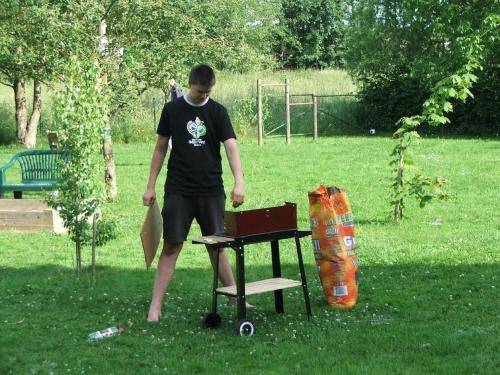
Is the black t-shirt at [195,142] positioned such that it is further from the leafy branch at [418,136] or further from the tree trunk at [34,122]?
the tree trunk at [34,122]

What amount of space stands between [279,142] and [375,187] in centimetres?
1256

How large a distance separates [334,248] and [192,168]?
139cm

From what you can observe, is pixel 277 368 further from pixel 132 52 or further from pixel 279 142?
pixel 279 142

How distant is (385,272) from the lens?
27.3ft

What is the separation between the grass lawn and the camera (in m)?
5.53

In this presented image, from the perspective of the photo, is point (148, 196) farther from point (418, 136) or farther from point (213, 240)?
point (418, 136)

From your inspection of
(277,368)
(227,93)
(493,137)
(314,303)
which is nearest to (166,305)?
(314,303)

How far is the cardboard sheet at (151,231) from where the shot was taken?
6879mm

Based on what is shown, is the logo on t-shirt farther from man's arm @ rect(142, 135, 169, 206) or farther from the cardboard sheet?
the cardboard sheet

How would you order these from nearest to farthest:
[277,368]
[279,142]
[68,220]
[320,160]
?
[277,368], [68,220], [320,160], [279,142]

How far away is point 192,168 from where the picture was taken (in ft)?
21.2

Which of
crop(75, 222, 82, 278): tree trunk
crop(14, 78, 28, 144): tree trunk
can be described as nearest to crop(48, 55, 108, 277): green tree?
crop(75, 222, 82, 278): tree trunk

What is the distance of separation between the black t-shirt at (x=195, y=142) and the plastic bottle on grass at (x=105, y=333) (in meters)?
1.12

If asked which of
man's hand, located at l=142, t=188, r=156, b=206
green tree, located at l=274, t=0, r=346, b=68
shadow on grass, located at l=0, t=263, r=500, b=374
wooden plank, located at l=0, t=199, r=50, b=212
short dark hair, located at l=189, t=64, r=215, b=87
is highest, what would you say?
green tree, located at l=274, t=0, r=346, b=68
